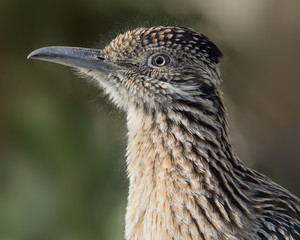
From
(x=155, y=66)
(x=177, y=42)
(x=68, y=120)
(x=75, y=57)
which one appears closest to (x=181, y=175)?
(x=155, y=66)

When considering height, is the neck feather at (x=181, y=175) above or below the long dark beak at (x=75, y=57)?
below

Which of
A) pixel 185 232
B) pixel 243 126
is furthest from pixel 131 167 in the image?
pixel 243 126

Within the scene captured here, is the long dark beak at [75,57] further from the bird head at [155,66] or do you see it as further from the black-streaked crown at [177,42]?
the black-streaked crown at [177,42]

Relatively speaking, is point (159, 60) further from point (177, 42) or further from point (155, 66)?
point (177, 42)

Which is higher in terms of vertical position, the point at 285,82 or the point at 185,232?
the point at 285,82

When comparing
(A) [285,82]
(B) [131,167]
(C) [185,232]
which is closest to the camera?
(C) [185,232]

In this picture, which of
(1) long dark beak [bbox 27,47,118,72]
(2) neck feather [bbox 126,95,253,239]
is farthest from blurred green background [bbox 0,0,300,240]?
(2) neck feather [bbox 126,95,253,239]

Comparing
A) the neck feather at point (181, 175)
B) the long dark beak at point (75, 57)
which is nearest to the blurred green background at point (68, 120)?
the long dark beak at point (75, 57)

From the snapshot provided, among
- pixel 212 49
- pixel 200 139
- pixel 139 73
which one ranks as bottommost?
pixel 200 139

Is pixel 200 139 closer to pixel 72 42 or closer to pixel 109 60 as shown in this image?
pixel 109 60
